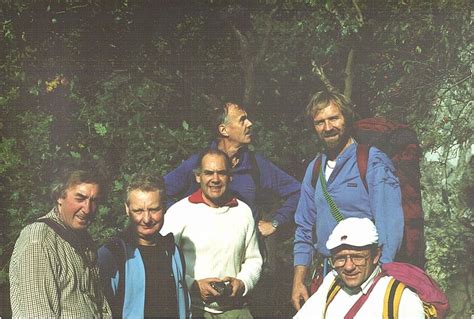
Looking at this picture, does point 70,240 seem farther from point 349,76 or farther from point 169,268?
point 349,76

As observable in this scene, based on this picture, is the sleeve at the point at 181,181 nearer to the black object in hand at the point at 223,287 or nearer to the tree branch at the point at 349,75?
the black object in hand at the point at 223,287

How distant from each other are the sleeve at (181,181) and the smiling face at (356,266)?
1077 millimetres

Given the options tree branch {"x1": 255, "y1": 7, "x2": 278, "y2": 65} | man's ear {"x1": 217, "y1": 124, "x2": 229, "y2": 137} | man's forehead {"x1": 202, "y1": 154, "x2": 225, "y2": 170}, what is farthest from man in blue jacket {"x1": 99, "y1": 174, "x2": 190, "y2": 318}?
tree branch {"x1": 255, "y1": 7, "x2": 278, "y2": 65}

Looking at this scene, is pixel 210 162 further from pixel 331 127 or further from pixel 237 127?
pixel 331 127

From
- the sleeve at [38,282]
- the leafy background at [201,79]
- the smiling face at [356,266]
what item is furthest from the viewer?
the leafy background at [201,79]

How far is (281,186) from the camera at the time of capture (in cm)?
614

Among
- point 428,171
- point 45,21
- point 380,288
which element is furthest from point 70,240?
point 428,171

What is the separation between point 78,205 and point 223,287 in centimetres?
107

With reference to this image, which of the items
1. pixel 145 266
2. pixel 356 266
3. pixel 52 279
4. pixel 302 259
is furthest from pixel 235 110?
pixel 52 279

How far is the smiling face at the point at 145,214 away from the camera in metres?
5.90

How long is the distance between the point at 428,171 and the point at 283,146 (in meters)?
1.02

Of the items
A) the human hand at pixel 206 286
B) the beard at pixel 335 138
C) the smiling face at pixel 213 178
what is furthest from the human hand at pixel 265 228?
the beard at pixel 335 138

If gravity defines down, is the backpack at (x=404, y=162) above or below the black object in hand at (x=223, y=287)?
above

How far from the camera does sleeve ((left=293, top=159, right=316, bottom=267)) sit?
6148 millimetres
